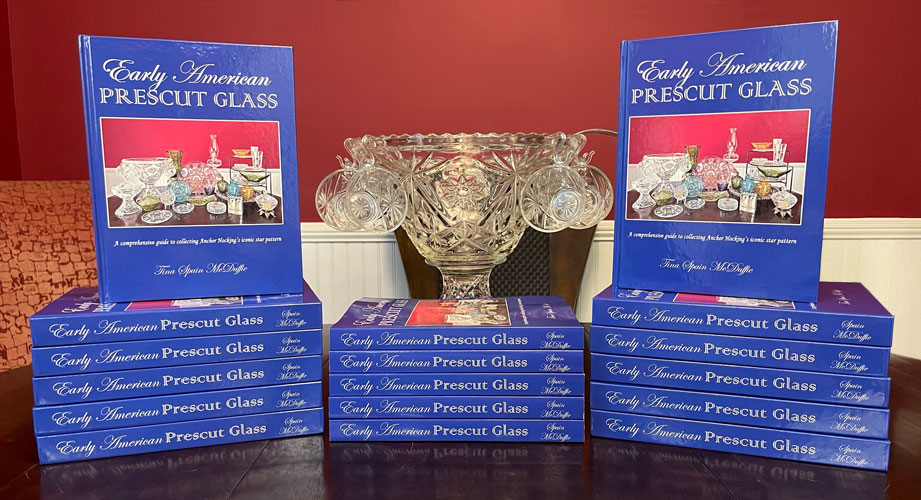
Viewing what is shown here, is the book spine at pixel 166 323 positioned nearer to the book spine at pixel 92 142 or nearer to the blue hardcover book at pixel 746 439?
the book spine at pixel 92 142

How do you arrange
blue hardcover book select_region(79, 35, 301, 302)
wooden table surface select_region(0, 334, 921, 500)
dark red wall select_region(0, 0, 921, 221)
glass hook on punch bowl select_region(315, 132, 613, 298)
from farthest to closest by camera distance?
dark red wall select_region(0, 0, 921, 221) → glass hook on punch bowl select_region(315, 132, 613, 298) → blue hardcover book select_region(79, 35, 301, 302) → wooden table surface select_region(0, 334, 921, 500)

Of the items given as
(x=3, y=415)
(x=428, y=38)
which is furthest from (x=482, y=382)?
(x=428, y=38)

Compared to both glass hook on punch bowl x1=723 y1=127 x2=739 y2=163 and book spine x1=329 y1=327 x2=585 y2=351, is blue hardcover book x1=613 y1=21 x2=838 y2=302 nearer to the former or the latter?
glass hook on punch bowl x1=723 y1=127 x2=739 y2=163

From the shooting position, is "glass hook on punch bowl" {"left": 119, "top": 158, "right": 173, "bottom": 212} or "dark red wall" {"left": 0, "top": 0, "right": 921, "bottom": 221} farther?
"dark red wall" {"left": 0, "top": 0, "right": 921, "bottom": 221}

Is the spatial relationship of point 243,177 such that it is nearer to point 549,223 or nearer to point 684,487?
point 549,223

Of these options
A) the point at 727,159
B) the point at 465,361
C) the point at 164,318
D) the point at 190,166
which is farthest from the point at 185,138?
the point at 727,159

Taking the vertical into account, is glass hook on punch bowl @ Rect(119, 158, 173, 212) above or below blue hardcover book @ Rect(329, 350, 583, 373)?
above

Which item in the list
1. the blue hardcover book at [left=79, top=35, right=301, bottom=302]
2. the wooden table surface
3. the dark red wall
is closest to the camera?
the wooden table surface

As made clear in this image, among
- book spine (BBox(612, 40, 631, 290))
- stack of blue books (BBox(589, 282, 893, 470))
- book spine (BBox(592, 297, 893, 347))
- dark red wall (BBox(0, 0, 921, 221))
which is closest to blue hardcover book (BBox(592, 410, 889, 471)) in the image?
stack of blue books (BBox(589, 282, 893, 470))

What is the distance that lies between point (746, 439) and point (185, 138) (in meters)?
0.72

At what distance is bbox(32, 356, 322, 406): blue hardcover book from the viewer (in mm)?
643

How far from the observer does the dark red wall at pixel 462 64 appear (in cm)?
156

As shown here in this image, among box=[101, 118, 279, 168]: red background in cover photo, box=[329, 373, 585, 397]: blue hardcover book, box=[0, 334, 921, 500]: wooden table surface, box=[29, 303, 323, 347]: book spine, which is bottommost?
box=[0, 334, 921, 500]: wooden table surface

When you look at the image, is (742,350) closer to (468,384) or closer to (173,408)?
(468,384)
